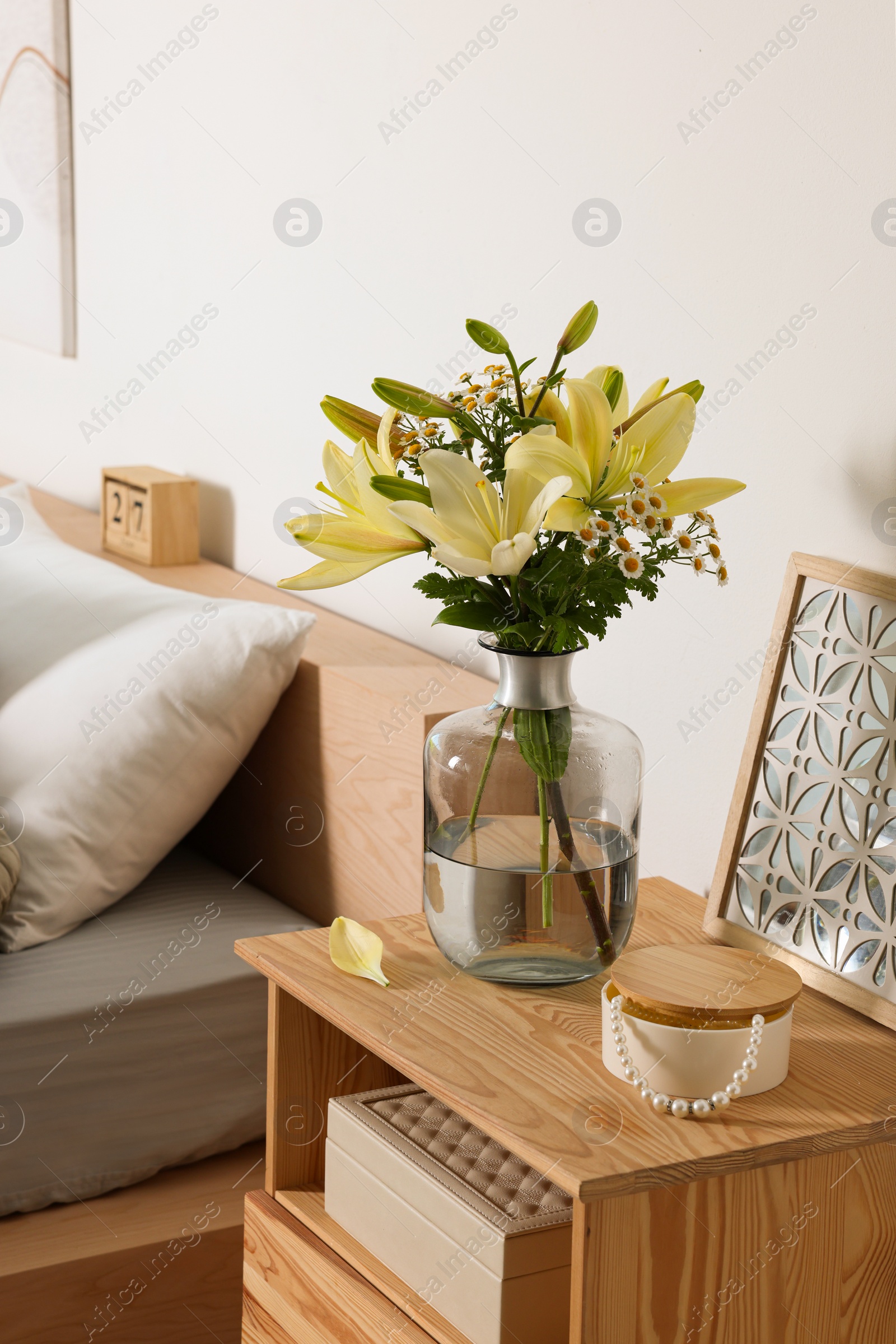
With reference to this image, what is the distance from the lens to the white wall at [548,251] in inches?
41.0

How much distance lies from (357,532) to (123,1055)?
0.73m

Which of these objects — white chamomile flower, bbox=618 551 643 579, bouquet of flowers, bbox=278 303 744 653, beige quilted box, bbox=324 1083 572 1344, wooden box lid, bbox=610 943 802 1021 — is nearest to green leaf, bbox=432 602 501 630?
bouquet of flowers, bbox=278 303 744 653

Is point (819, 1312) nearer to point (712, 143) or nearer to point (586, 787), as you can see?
point (586, 787)

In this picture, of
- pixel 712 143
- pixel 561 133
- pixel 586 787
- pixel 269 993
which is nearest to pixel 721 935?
pixel 586 787

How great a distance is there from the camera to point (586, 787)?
949 millimetres

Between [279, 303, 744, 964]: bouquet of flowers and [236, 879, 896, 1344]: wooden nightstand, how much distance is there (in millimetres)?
121

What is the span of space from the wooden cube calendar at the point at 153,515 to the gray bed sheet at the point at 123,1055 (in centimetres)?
72

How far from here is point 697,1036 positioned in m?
0.82

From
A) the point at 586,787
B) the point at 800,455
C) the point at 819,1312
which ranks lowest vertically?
the point at 819,1312

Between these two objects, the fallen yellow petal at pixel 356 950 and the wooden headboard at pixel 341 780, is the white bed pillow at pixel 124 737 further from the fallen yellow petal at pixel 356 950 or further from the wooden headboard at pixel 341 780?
the fallen yellow petal at pixel 356 950

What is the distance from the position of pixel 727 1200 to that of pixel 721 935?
29 cm

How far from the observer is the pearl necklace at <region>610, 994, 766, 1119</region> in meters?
0.81

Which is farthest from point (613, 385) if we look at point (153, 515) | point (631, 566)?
point (153, 515)

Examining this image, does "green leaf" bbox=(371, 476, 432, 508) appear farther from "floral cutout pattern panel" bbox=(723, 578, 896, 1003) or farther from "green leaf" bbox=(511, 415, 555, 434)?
"floral cutout pattern panel" bbox=(723, 578, 896, 1003)
